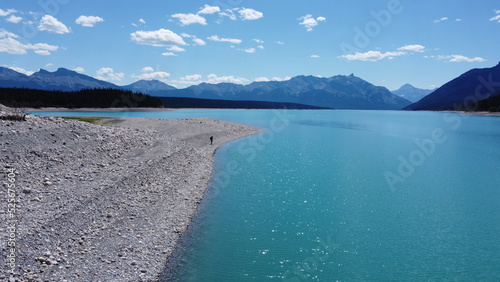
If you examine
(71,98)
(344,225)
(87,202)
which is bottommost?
(344,225)

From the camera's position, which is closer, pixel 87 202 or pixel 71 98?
pixel 87 202

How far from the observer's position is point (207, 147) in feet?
163

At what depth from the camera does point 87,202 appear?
19.5 m

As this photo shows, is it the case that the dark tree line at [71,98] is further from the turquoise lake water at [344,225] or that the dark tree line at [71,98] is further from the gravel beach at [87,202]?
the turquoise lake water at [344,225]

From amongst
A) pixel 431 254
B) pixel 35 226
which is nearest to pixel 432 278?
pixel 431 254

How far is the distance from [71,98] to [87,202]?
16946cm

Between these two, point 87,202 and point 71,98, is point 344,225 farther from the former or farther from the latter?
point 71,98

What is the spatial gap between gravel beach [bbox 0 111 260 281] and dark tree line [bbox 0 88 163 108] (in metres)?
134

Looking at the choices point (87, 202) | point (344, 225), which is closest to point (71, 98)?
point (87, 202)

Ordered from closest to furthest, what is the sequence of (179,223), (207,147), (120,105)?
(179,223), (207,147), (120,105)

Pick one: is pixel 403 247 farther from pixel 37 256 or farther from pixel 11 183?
pixel 11 183

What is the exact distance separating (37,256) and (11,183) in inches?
375

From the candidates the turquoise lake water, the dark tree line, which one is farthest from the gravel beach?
the dark tree line

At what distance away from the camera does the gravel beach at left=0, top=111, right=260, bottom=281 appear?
13.4 m
